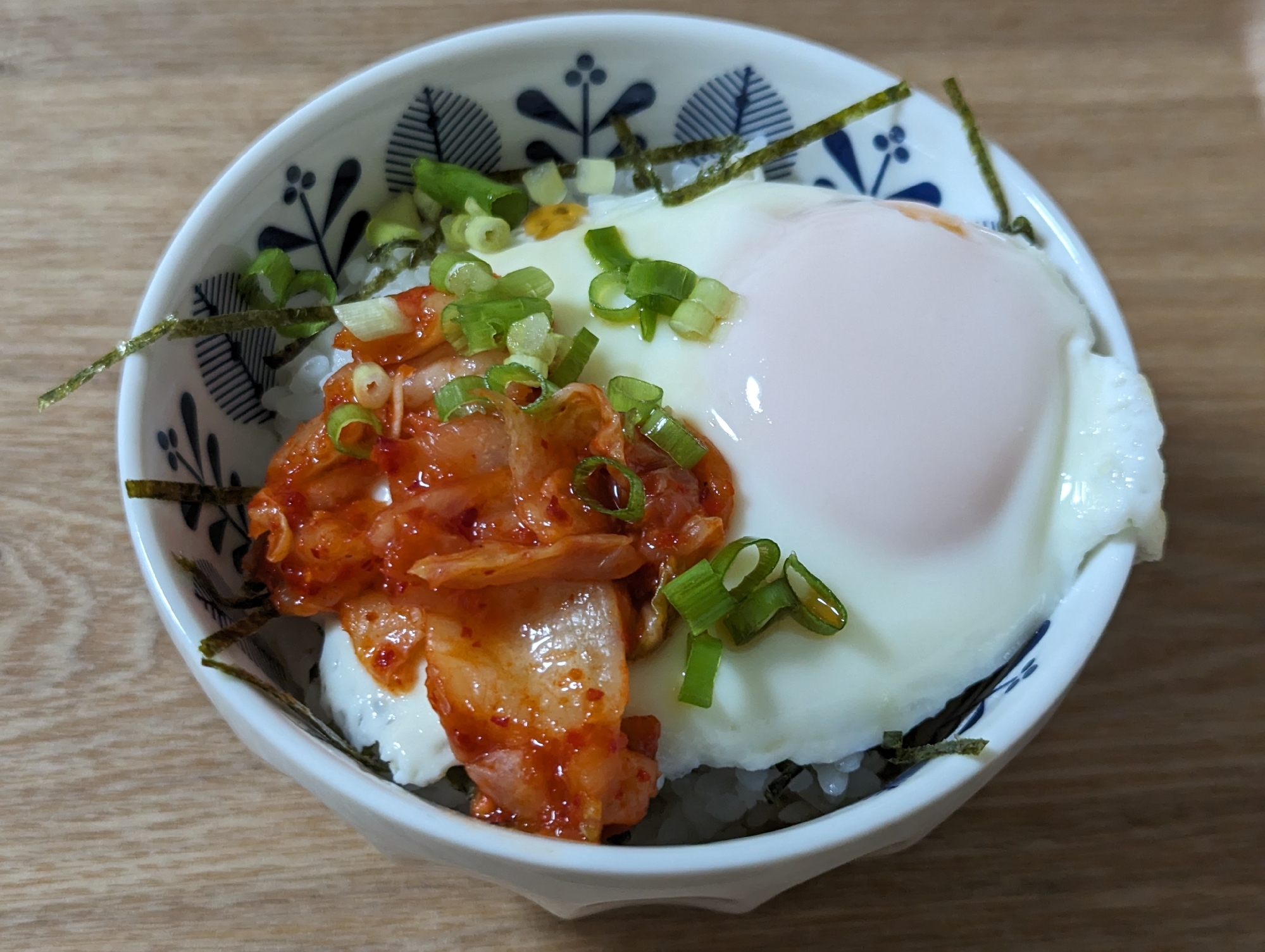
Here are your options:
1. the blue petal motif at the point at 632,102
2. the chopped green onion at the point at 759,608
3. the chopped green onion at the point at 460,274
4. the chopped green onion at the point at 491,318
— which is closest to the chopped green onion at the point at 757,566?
the chopped green onion at the point at 759,608

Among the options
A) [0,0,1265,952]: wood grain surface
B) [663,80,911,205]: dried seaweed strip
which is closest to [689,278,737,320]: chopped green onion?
[663,80,911,205]: dried seaweed strip

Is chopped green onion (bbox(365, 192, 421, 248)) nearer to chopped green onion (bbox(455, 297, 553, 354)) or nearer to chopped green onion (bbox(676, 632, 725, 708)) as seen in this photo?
chopped green onion (bbox(455, 297, 553, 354))

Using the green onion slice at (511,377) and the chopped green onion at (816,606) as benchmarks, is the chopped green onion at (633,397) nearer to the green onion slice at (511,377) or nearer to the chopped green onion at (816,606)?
the green onion slice at (511,377)

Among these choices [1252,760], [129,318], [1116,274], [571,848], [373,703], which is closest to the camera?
[571,848]

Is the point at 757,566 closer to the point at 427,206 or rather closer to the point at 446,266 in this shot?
the point at 446,266

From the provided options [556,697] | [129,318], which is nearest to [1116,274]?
[556,697]

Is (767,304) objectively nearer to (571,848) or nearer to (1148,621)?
(571,848)
